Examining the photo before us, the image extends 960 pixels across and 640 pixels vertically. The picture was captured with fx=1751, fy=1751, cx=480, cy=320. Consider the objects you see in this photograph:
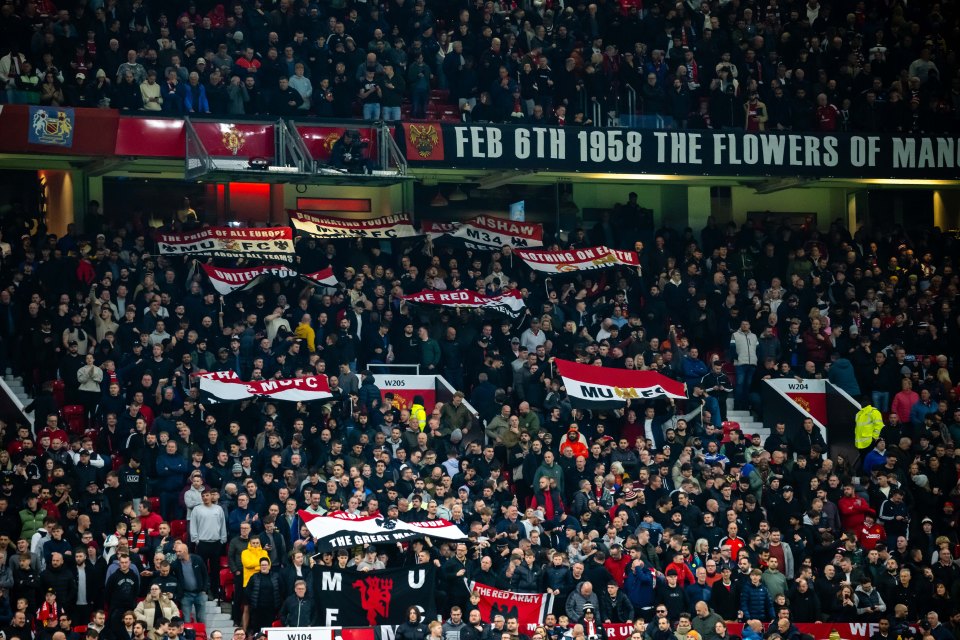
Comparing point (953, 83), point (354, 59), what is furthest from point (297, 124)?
point (953, 83)

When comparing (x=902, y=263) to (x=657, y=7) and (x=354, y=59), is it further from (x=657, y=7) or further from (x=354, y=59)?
(x=354, y=59)

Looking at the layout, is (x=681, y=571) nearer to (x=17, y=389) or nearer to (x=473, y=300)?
(x=473, y=300)

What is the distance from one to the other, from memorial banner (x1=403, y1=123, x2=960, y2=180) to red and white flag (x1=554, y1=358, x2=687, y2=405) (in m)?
5.36

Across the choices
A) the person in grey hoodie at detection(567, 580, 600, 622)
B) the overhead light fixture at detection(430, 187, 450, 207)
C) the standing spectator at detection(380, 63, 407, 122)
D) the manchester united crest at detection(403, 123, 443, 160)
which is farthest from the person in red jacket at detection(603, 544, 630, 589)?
the overhead light fixture at detection(430, 187, 450, 207)

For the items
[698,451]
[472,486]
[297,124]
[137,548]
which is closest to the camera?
[137,548]

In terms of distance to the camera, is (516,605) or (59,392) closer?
(516,605)

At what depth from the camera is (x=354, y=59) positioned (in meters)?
30.2

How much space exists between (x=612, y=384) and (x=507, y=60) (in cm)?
784

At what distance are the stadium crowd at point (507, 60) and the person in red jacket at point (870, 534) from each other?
9.75 meters

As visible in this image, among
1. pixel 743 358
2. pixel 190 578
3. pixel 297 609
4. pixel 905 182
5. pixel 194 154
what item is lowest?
pixel 297 609

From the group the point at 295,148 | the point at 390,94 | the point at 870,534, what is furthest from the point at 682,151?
the point at 870,534

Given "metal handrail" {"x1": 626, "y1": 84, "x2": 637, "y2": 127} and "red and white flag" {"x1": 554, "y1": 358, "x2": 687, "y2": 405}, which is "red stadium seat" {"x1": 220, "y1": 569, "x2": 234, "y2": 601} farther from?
"metal handrail" {"x1": 626, "y1": 84, "x2": 637, "y2": 127}

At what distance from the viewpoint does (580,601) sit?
21922 mm

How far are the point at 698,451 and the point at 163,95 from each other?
10.7 m
